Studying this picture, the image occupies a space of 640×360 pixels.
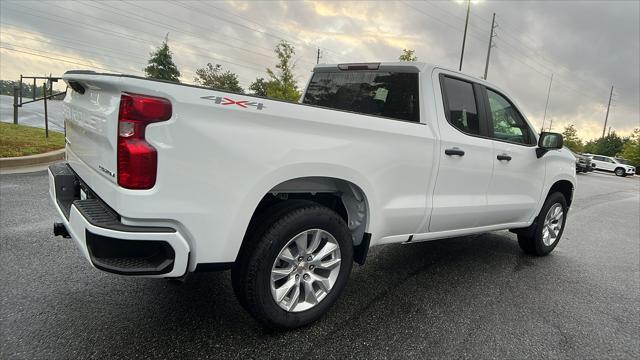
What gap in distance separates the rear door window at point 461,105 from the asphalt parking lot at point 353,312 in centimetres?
145

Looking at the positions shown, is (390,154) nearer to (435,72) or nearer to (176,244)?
(435,72)

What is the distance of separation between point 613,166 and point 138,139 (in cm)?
4439

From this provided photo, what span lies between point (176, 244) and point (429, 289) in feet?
7.65

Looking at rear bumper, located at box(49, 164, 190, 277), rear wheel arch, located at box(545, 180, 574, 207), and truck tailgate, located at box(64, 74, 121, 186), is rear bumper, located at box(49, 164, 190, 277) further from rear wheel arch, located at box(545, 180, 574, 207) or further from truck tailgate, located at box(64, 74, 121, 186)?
rear wheel arch, located at box(545, 180, 574, 207)

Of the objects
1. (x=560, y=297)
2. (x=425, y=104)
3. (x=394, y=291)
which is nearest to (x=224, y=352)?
(x=394, y=291)

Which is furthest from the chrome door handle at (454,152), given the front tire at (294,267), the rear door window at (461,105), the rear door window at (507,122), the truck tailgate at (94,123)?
the truck tailgate at (94,123)

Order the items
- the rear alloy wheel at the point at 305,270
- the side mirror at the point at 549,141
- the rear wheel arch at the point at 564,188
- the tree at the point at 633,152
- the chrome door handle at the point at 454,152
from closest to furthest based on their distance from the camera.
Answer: the rear alloy wheel at the point at 305,270
the chrome door handle at the point at 454,152
the side mirror at the point at 549,141
the rear wheel arch at the point at 564,188
the tree at the point at 633,152

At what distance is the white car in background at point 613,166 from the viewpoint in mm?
35156

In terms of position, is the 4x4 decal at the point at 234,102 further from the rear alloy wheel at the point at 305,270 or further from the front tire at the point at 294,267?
the rear alloy wheel at the point at 305,270

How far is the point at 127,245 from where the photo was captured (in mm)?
1885

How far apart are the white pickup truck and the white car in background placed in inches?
1590

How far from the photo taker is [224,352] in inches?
88.4

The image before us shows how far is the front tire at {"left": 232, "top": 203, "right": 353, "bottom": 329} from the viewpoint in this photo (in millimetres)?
2229

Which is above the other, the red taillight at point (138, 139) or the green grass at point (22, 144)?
the red taillight at point (138, 139)
